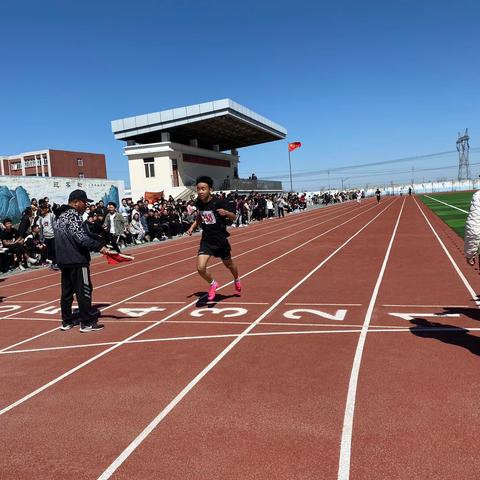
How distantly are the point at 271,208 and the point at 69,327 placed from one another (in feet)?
93.1

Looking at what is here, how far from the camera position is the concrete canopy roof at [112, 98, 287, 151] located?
39.6 m

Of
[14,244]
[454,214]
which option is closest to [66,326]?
[14,244]

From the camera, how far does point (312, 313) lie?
20.2 ft

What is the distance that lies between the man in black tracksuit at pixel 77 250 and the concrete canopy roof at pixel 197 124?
3524 cm

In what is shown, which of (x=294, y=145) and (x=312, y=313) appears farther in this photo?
(x=294, y=145)

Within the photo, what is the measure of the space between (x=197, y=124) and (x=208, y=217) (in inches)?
1451

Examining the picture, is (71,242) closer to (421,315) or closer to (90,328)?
(90,328)

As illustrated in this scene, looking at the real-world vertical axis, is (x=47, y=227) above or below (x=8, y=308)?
above

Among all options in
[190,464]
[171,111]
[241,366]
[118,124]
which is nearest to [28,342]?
[241,366]

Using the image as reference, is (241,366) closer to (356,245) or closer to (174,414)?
(174,414)

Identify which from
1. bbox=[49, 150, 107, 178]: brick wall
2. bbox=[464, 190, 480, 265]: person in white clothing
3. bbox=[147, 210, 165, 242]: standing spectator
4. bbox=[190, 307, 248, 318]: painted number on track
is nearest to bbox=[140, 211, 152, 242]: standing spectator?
bbox=[147, 210, 165, 242]: standing spectator

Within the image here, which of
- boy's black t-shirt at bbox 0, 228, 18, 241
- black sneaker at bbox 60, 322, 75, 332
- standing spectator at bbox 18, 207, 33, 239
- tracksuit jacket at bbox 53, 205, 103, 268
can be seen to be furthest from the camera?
standing spectator at bbox 18, 207, 33, 239

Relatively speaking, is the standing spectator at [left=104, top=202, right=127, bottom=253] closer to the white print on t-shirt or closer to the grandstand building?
the white print on t-shirt

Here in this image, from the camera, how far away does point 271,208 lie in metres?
33.8
